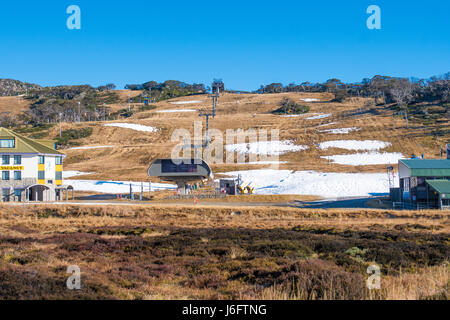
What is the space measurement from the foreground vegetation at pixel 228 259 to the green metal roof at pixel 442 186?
395cm

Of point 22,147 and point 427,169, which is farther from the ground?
point 22,147

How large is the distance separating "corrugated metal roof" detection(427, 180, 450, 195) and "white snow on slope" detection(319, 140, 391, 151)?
46.3 metres

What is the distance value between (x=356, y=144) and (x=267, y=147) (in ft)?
60.5

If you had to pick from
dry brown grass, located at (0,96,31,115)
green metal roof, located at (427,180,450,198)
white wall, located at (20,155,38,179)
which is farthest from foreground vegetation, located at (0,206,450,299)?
dry brown grass, located at (0,96,31,115)

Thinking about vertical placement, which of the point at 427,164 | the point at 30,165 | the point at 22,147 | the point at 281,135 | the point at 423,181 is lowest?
the point at 423,181

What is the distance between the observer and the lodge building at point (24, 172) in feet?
147

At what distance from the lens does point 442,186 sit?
3775cm

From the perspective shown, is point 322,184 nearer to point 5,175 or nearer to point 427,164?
point 427,164

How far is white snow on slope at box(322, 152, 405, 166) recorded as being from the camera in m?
75.8

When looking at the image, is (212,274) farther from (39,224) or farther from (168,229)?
(39,224)

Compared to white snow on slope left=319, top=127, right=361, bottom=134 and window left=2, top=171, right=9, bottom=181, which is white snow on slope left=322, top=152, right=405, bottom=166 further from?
window left=2, top=171, right=9, bottom=181

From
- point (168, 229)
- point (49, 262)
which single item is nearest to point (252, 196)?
point (168, 229)

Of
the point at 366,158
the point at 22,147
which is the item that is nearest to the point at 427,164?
the point at 366,158
